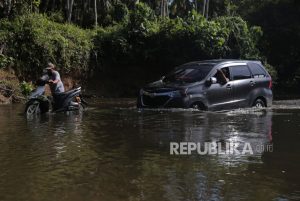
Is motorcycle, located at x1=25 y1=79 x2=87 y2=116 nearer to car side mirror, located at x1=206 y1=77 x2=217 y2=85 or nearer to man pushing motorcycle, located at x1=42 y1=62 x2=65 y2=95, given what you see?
man pushing motorcycle, located at x1=42 y1=62 x2=65 y2=95

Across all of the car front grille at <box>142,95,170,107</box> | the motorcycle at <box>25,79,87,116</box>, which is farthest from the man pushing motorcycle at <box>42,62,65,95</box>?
the car front grille at <box>142,95,170,107</box>

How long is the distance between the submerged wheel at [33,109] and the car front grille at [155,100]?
9.61ft

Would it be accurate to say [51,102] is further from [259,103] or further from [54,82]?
[259,103]

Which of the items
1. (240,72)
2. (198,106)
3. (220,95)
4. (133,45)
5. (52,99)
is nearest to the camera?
(198,106)

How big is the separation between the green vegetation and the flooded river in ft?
37.1

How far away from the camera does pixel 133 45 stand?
2772 centimetres

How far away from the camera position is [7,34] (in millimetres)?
22797

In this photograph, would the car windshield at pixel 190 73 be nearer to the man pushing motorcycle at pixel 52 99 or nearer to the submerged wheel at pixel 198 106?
the submerged wheel at pixel 198 106

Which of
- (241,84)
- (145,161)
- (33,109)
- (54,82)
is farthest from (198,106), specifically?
(145,161)

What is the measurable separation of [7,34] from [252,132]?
1521 cm

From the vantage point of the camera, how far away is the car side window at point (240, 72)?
1562cm

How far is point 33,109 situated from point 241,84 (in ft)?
19.7

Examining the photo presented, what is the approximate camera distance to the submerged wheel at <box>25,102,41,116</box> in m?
14.4

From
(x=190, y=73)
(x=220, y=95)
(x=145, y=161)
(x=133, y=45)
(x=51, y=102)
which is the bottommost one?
(x=145, y=161)
